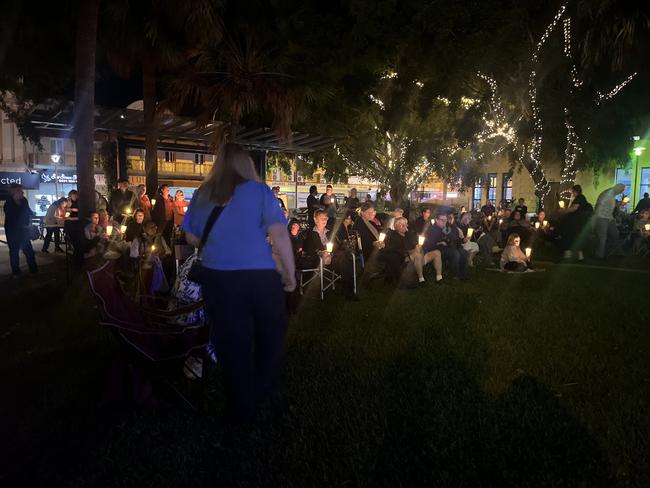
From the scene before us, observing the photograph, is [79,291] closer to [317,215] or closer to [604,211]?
[317,215]

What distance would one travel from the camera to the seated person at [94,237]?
804cm

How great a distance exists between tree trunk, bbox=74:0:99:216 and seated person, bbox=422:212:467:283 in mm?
6125

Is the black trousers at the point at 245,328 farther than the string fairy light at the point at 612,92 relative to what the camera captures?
No

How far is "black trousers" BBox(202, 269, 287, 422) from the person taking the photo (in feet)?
9.60

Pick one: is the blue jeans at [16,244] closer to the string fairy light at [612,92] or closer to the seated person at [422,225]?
the seated person at [422,225]

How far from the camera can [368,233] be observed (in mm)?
8844

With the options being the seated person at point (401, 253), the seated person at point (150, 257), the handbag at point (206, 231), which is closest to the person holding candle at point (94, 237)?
the seated person at point (150, 257)

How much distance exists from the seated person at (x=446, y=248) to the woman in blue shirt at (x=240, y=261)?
6276 mm

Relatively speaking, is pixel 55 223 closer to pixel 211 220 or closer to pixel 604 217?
pixel 211 220

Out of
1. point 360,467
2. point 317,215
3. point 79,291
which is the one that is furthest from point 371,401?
point 79,291

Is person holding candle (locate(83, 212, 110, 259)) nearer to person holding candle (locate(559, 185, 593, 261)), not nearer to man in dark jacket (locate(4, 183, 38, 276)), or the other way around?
man in dark jacket (locate(4, 183, 38, 276))

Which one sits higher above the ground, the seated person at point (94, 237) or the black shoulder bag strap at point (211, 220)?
the black shoulder bag strap at point (211, 220)

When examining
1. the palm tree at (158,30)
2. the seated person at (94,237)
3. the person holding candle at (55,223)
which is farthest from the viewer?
the person holding candle at (55,223)

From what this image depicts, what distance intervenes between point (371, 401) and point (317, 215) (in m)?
4.36
